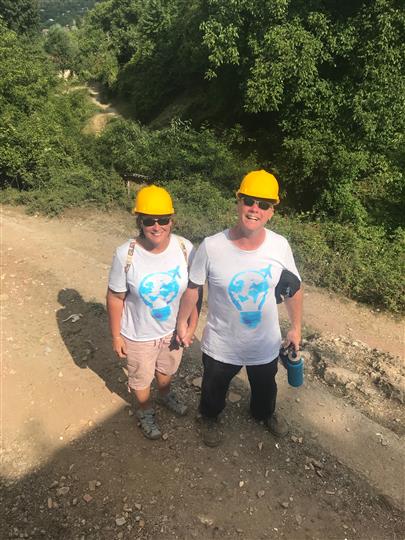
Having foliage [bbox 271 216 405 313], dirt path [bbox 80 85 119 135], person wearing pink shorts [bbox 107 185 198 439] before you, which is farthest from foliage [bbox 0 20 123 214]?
dirt path [bbox 80 85 119 135]

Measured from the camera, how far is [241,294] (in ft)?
8.34

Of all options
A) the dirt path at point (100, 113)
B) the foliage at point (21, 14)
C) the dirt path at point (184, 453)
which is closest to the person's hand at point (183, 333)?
the dirt path at point (184, 453)

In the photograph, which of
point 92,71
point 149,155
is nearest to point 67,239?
point 149,155

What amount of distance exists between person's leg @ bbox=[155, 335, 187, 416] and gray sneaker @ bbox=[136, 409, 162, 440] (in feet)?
0.70

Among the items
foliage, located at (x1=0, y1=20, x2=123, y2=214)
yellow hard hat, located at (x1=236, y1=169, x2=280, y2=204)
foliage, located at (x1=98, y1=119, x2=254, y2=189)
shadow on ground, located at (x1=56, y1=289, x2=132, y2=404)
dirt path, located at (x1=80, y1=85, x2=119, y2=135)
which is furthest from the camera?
dirt path, located at (x1=80, y1=85, x2=119, y2=135)

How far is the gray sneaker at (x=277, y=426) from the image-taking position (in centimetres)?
334

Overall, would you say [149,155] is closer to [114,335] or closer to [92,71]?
[114,335]

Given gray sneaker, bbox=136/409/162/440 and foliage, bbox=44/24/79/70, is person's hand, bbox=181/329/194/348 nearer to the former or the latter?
gray sneaker, bbox=136/409/162/440

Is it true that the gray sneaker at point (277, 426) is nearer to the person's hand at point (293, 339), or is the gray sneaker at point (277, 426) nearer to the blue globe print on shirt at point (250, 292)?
the person's hand at point (293, 339)

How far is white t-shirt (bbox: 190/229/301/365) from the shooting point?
97.6 inches

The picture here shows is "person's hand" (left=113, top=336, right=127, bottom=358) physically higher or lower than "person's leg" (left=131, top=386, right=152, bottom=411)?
higher

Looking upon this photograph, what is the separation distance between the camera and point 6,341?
14.8ft

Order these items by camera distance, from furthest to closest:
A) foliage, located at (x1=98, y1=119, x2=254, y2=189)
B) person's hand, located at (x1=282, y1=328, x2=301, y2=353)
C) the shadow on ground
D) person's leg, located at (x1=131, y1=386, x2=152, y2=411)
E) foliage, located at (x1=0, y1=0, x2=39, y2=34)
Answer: foliage, located at (x1=0, y1=0, x2=39, y2=34)
foliage, located at (x1=98, y1=119, x2=254, y2=189)
the shadow on ground
person's leg, located at (x1=131, y1=386, x2=152, y2=411)
person's hand, located at (x1=282, y1=328, x2=301, y2=353)

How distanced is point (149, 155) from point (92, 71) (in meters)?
24.8
